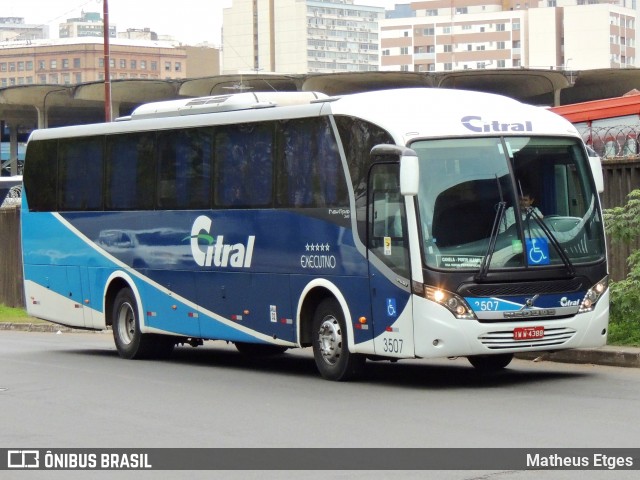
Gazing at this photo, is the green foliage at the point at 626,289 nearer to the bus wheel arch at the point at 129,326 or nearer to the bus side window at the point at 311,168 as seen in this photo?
the bus side window at the point at 311,168

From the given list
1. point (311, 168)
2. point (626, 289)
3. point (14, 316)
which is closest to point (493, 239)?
point (311, 168)

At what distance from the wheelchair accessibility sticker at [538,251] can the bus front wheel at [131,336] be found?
7.30 meters

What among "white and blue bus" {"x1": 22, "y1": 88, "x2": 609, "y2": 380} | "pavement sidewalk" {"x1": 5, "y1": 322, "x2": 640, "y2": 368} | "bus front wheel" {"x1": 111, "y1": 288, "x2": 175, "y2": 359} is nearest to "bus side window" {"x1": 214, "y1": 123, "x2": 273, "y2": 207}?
"white and blue bus" {"x1": 22, "y1": 88, "x2": 609, "y2": 380}

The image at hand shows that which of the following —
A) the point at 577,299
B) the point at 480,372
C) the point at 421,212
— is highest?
the point at 421,212

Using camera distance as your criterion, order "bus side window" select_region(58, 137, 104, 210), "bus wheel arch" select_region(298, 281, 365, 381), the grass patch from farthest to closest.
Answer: the grass patch
"bus side window" select_region(58, 137, 104, 210)
"bus wheel arch" select_region(298, 281, 365, 381)

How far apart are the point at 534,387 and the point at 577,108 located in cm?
1312

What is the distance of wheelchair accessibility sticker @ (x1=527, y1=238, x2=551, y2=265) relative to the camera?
46.4 feet

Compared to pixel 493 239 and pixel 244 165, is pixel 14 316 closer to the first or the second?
pixel 244 165

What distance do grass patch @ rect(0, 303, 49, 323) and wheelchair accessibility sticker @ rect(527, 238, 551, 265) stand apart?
60.2 ft

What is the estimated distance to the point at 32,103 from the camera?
81.4 m

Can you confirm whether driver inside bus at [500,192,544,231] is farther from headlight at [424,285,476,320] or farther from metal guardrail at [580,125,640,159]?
metal guardrail at [580,125,640,159]

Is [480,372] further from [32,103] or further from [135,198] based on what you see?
[32,103]

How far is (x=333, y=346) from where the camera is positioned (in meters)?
15.4
